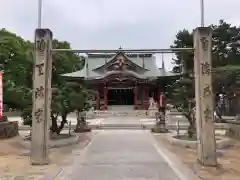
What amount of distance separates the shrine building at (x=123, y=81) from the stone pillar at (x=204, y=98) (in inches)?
1323

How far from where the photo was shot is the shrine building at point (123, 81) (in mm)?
47000

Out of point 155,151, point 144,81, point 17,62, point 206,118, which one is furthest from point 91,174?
point 144,81

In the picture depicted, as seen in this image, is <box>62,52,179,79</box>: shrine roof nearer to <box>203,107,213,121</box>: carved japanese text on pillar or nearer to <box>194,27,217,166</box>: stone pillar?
<box>194,27,217,166</box>: stone pillar

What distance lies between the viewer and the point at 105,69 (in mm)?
49812

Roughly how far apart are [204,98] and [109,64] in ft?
127

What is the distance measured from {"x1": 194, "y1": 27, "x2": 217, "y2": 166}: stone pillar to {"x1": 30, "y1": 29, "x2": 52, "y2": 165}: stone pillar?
4.47 metres

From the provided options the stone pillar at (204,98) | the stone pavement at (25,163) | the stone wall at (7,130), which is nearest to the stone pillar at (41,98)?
Answer: the stone pavement at (25,163)

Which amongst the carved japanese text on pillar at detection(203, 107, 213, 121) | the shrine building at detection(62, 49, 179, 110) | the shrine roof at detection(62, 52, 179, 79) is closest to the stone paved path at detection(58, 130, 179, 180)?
the carved japanese text on pillar at detection(203, 107, 213, 121)

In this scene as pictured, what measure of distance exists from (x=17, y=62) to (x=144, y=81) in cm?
2006

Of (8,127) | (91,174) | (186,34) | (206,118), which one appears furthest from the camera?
(186,34)

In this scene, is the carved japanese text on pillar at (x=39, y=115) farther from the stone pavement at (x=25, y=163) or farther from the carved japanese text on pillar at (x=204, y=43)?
the carved japanese text on pillar at (x=204, y=43)

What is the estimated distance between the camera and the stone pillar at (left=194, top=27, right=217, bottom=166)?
10539mm

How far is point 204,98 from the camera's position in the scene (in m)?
10.7

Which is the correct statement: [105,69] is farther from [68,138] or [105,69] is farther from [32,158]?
[32,158]
